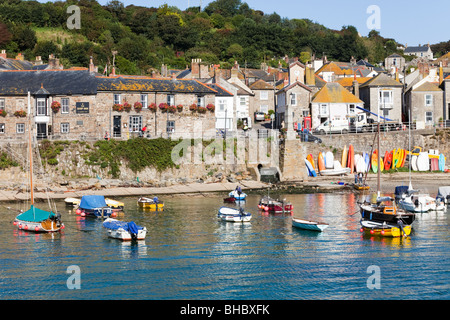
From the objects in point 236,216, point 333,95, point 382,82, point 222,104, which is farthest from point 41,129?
point 382,82

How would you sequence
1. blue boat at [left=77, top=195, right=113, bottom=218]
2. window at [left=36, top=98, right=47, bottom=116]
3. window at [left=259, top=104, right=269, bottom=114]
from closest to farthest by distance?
blue boat at [left=77, top=195, right=113, bottom=218]
window at [left=36, top=98, right=47, bottom=116]
window at [left=259, top=104, right=269, bottom=114]

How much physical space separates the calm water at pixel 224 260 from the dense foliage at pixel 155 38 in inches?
2175

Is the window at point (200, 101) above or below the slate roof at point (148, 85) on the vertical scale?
below

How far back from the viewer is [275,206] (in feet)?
161

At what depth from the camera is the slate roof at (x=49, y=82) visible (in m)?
62.4

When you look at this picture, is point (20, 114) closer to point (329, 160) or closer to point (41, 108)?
point (41, 108)

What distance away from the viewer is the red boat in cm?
4903

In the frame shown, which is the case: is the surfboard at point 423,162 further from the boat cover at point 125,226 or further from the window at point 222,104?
the boat cover at point 125,226

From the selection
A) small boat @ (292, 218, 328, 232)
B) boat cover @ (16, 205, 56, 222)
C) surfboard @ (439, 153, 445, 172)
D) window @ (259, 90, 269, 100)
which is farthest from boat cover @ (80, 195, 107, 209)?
window @ (259, 90, 269, 100)

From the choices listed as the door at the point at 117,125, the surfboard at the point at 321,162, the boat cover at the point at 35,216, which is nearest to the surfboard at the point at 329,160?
the surfboard at the point at 321,162

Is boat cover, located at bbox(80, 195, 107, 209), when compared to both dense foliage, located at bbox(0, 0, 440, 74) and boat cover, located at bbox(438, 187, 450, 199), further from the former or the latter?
dense foliage, located at bbox(0, 0, 440, 74)

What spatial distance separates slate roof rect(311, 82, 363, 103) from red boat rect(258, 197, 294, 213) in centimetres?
2677
